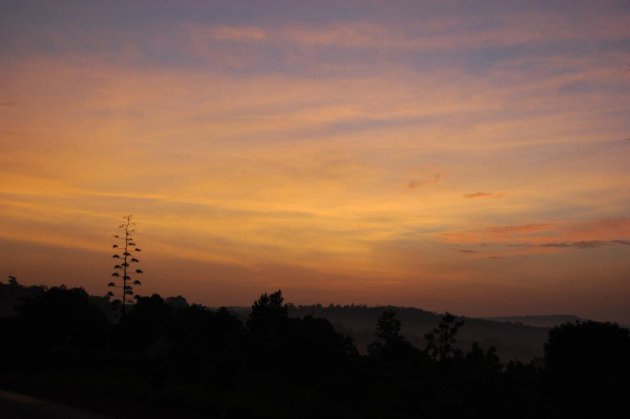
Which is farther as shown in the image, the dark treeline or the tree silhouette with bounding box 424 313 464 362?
the tree silhouette with bounding box 424 313 464 362

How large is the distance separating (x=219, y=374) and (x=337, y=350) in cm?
825

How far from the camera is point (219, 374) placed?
1432 inches

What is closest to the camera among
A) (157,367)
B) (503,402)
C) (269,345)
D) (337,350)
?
(503,402)

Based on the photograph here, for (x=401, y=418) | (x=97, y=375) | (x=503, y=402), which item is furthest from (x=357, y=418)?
(x=97, y=375)

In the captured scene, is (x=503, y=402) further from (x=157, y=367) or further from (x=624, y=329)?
(x=157, y=367)

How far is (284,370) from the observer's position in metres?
41.0

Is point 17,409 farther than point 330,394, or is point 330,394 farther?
point 330,394

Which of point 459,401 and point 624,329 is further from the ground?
point 624,329

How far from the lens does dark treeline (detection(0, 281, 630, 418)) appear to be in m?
27.2

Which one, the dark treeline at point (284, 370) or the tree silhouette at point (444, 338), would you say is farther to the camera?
the tree silhouette at point (444, 338)

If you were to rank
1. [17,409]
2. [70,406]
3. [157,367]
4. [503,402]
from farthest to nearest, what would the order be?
[157,367]
[503,402]
[70,406]
[17,409]

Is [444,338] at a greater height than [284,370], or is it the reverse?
[444,338]

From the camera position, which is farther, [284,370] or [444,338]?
[284,370]

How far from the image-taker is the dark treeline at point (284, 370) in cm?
2717
